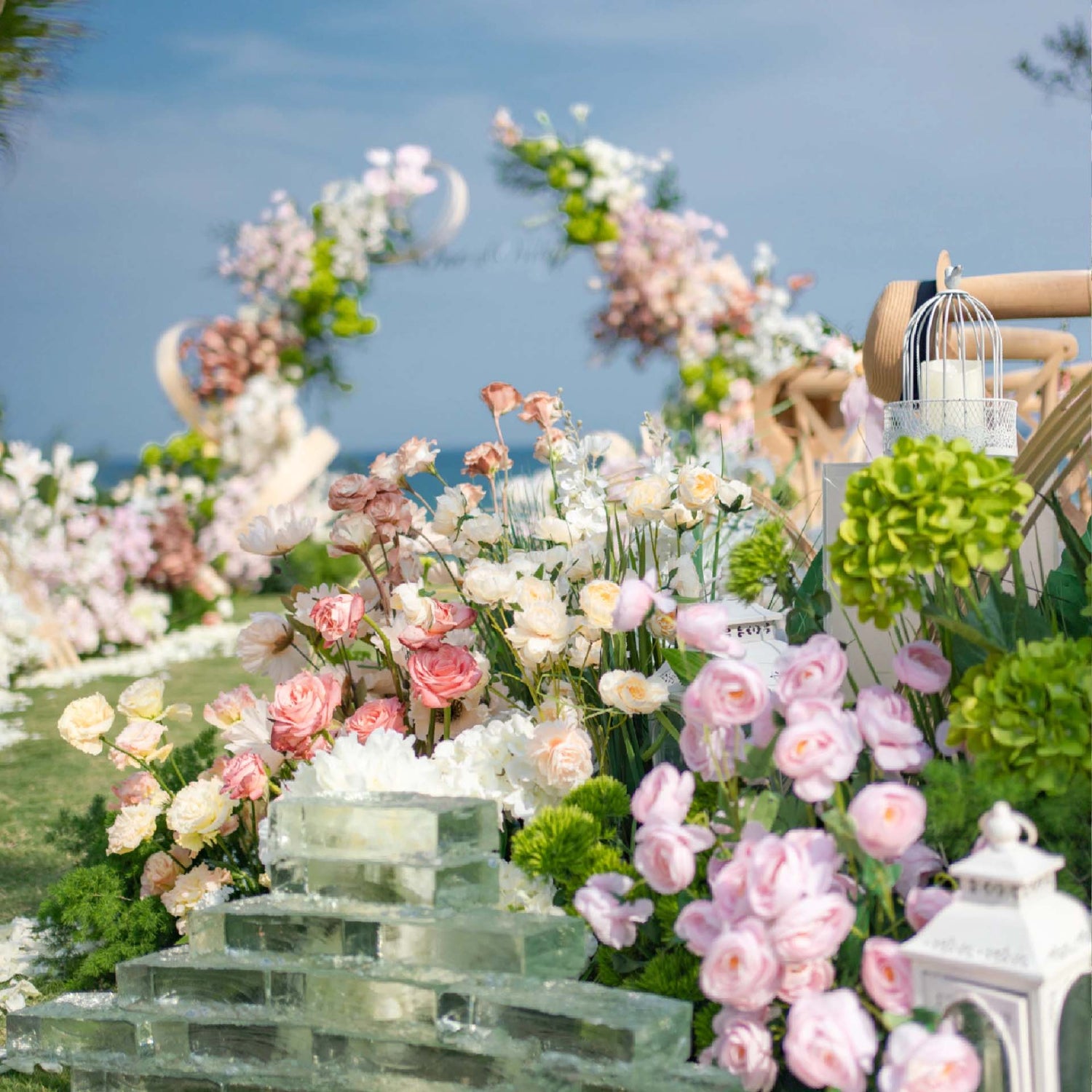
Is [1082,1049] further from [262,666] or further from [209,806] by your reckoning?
[262,666]

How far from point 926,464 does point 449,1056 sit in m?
0.70

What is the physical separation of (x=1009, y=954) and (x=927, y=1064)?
91 mm

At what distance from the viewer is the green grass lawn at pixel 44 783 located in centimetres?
217

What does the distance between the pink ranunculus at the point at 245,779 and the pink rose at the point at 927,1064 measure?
0.93m

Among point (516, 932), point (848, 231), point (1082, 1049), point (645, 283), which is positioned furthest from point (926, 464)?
point (848, 231)

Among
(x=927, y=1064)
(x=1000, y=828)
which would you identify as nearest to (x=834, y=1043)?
(x=927, y=1064)

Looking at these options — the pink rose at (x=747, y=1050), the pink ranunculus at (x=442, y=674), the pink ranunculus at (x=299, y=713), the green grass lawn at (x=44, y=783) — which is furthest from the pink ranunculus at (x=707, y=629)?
the green grass lawn at (x=44, y=783)

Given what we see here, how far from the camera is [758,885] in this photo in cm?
83

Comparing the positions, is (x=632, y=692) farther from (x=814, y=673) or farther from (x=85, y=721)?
(x=85, y=721)

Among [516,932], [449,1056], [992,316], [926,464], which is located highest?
[992,316]

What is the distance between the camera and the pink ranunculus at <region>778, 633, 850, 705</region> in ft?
2.99

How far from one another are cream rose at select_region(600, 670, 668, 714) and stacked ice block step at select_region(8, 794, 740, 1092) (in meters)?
0.20

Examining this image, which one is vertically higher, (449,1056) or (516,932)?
(516,932)

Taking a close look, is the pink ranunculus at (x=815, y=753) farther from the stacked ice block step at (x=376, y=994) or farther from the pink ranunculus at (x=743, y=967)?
the stacked ice block step at (x=376, y=994)
